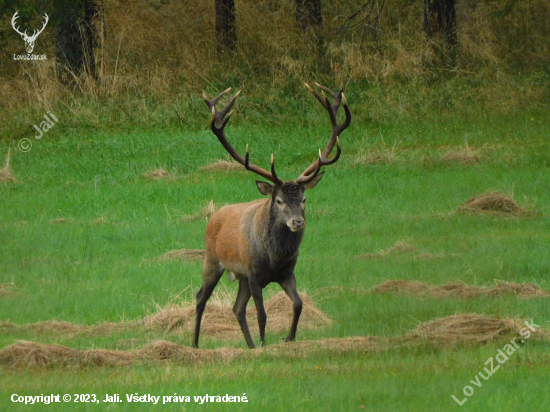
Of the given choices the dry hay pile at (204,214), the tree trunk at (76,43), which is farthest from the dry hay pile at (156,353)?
the tree trunk at (76,43)

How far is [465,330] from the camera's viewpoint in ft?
31.4

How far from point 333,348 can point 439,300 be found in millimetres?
2728

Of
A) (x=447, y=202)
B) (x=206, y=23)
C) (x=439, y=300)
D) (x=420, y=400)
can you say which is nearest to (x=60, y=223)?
(x=447, y=202)

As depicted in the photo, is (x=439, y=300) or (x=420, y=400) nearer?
(x=420, y=400)

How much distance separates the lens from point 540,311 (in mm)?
10555

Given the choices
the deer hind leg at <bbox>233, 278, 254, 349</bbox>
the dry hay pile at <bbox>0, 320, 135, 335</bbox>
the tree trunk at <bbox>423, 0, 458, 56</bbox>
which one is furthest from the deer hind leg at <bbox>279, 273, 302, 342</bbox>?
the tree trunk at <bbox>423, 0, 458, 56</bbox>

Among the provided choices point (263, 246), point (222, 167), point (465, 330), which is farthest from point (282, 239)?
point (222, 167)

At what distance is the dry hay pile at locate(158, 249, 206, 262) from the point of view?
1452 centimetres

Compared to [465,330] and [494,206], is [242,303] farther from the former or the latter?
[494,206]

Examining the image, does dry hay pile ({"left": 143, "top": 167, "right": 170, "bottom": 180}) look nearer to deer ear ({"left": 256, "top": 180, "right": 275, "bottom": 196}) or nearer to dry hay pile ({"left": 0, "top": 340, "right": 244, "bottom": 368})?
deer ear ({"left": 256, "top": 180, "right": 275, "bottom": 196})

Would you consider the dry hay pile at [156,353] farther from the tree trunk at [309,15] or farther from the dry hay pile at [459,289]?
the tree trunk at [309,15]

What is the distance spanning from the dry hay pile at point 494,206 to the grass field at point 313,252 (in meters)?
0.18

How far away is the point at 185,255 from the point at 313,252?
188 cm

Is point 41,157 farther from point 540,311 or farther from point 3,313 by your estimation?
point 540,311
